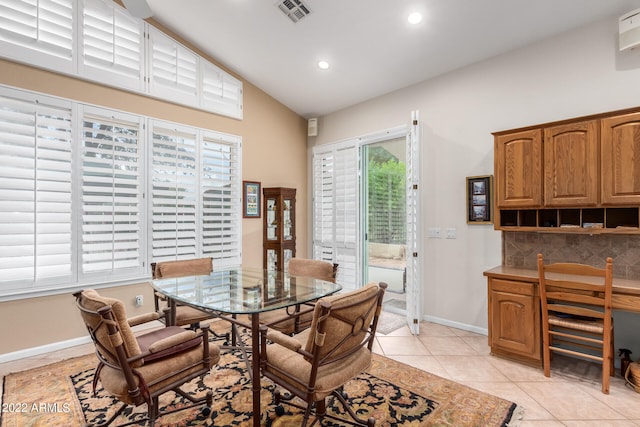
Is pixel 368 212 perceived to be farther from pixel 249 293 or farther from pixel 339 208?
pixel 249 293

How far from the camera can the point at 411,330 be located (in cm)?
365

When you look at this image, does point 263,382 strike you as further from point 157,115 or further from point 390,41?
point 390,41

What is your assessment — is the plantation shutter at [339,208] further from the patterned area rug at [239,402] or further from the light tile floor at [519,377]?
the patterned area rug at [239,402]

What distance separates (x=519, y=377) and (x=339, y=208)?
10.1ft

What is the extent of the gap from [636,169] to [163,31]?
514cm

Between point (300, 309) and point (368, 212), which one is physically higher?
point (368, 212)

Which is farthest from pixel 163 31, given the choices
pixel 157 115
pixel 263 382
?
pixel 263 382

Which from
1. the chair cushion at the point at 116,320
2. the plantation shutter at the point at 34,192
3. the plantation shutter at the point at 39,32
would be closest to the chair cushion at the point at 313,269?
the chair cushion at the point at 116,320

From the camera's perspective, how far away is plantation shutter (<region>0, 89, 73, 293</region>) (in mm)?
2914

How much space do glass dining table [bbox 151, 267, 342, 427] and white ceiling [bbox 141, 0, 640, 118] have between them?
272 centimetres

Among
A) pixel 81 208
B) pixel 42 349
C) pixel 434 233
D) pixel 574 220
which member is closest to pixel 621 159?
pixel 574 220

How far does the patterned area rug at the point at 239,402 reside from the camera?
81.7 inches

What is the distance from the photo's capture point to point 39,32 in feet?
10.0

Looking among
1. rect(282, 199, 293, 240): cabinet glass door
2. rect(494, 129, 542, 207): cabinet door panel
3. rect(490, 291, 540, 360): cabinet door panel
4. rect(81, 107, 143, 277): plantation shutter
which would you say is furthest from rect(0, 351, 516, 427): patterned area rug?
rect(282, 199, 293, 240): cabinet glass door
